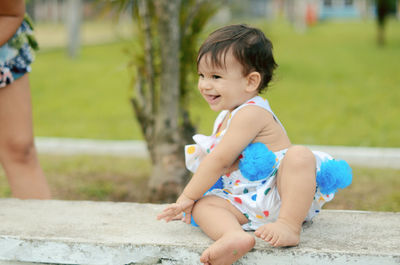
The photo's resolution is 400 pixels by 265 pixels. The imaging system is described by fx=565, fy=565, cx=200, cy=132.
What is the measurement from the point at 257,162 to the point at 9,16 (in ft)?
4.95

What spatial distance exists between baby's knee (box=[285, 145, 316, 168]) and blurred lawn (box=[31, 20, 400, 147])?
1702 millimetres

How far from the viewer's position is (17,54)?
2975 millimetres

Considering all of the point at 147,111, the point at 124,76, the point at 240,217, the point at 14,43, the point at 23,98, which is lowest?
the point at 124,76

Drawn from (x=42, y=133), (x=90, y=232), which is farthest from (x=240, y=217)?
(x=42, y=133)

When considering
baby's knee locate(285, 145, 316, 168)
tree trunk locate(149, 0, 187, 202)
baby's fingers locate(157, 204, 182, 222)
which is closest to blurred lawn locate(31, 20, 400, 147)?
tree trunk locate(149, 0, 187, 202)

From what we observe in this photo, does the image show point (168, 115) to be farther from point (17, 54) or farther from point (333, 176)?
point (333, 176)

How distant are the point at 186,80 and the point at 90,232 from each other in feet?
7.69

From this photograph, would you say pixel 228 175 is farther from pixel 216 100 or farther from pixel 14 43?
pixel 14 43

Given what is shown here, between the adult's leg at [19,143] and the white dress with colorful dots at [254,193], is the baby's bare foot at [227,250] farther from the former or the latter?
the adult's leg at [19,143]

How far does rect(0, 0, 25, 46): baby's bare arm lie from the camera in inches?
110

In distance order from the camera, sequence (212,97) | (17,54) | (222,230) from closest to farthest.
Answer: (222,230) → (212,97) → (17,54)

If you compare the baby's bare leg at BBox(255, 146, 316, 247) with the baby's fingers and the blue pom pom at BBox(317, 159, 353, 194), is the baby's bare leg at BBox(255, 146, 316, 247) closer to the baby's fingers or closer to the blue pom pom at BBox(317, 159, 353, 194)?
the blue pom pom at BBox(317, 159, 353, 194)

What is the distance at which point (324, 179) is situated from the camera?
7.62ft

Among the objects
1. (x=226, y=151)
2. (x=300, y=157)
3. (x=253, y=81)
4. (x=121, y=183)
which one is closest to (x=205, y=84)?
(x=253, y=81)
